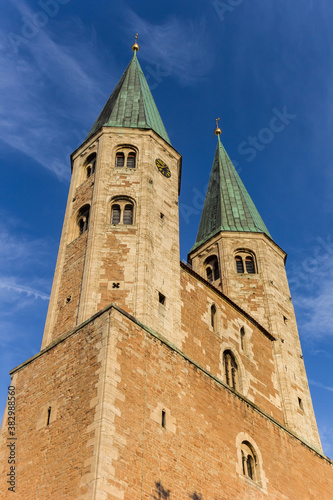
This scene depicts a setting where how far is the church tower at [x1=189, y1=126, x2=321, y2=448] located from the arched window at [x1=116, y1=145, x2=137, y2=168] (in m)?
8.47

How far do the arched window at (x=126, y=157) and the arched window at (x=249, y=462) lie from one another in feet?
39.8

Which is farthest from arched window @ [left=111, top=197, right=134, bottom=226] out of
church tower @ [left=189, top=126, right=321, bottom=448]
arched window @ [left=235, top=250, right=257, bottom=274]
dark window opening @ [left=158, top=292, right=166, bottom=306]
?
arched window @ [left=235, top=250, right=257, bottom=274]

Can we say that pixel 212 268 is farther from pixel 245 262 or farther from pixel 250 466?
pixel 250 466

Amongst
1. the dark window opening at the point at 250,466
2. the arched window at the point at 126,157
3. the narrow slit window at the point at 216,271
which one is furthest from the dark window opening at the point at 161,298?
the narrow slit window at the point at 216,271

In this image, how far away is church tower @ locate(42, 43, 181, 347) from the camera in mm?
21109

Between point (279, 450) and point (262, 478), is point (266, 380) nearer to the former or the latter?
point (279, 450)

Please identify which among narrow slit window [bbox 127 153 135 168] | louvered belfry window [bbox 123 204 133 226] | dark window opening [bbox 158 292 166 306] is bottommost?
dark window opening [bbox 158 292 166 306]

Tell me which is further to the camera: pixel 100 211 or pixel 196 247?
pixel 196 247

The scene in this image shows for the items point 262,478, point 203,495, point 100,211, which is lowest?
point 203,495

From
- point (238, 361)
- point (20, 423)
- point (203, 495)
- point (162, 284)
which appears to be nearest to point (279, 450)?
point (238, 361)

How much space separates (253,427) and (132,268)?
7015 millimetres

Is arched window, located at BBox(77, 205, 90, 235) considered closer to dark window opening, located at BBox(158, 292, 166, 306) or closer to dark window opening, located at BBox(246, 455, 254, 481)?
dark window opening, located at BBox(158, 292, 166, 306)

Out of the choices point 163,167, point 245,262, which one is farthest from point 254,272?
point 163,167

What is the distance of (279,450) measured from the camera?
73.3 ft
